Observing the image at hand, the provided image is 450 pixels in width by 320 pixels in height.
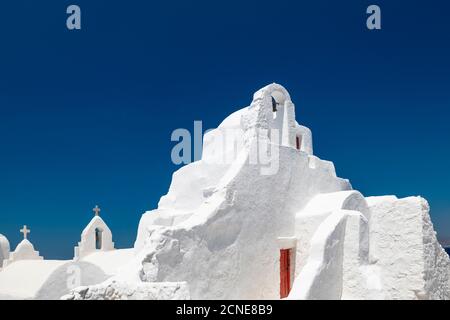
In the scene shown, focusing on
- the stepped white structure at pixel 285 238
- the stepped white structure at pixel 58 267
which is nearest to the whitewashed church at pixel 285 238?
the stepped white structure at pixel 285 238

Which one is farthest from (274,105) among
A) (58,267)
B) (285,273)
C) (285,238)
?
(58,267)

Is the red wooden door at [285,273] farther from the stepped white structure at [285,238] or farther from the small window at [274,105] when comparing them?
the small window at [274,105]

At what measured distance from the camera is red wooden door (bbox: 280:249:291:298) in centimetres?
1146

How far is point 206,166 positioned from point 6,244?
1277 cm

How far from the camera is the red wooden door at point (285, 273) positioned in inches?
451

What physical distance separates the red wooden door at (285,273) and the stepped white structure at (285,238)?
26 mm

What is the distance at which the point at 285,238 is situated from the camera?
11.6 m

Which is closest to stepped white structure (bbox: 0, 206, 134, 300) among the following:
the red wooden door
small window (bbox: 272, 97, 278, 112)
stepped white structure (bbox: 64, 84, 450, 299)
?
stepped white structure (bbox: 64, 84, 450, 299)

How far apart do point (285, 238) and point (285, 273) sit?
0.90 metres

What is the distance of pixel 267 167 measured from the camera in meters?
11.7

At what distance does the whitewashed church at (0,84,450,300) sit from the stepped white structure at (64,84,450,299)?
0.08ft

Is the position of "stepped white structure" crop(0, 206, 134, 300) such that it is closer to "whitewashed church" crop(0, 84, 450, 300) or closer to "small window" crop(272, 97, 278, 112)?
"whitewashed church" crop(0, 84, 450, 300)
